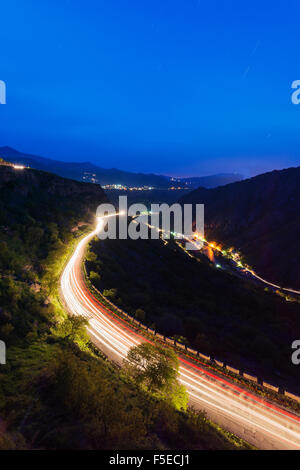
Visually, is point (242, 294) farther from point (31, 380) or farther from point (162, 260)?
point (31, 380)

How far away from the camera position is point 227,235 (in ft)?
404

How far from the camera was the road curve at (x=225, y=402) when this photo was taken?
14789 mm

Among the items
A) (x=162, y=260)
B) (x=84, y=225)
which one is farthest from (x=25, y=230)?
(x=162, y=260)

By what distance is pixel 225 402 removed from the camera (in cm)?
1714

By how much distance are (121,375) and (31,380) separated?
672 cm

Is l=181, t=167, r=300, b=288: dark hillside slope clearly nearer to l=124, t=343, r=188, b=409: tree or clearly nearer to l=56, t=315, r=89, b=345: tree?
l=124, t=343, r=188, b=409: tree
